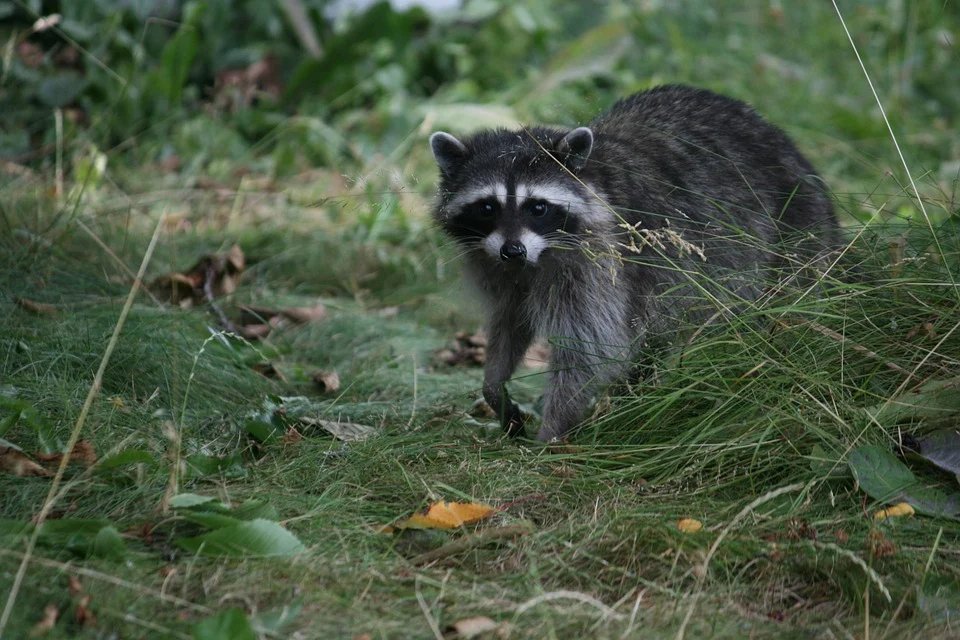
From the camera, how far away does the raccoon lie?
3770 mm

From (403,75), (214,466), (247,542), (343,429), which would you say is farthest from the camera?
(403,75)

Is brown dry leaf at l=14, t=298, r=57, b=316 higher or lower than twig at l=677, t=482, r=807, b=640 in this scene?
lower

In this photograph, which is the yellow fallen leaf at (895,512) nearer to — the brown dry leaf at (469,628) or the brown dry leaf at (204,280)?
the brown dry leaf at (469,628)

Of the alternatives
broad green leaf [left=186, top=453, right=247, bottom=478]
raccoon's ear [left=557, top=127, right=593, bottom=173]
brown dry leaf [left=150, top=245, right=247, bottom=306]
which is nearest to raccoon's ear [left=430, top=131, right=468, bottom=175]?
raccoon's ear [left=557, top=127, right=593, bottom=173]

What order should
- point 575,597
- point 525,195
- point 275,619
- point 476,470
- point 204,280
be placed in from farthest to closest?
point 204,280 → point 525,195 → point 476,470 → point 575,597 → point 275,619

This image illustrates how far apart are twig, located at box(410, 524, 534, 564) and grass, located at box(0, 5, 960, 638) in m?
0.02

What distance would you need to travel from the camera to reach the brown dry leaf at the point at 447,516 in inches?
108

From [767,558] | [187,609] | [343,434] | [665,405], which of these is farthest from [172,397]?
[767,558]

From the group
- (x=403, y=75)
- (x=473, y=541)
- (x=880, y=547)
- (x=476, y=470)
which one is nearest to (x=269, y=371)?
(x=476, y=470)

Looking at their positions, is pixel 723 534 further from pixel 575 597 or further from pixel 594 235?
pixel 594 235

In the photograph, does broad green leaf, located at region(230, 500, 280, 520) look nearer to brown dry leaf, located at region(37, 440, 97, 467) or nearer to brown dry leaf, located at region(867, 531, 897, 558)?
brown dry leaf, located at region(37, 440, 97, 467)

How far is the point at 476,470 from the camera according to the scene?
3.15 meters

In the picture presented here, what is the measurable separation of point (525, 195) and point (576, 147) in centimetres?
26

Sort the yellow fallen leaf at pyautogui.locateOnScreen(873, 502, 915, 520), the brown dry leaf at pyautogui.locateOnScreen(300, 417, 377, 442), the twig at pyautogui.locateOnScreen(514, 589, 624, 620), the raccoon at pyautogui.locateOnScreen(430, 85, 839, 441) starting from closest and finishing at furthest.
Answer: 1. the twig at pyautogui.locateOnScreen(514, 589, 624, 620)
2. the yellow fallen leaf at pyautogui.locateOnScreen(873, 502, 915, 520)
3. the brown dry leaf at pyautogui.locateOnScreen(300, 417, 377, 442)
4. the raccoon at pyautogui.locateOnScreen(430, 85, 839, 441)
